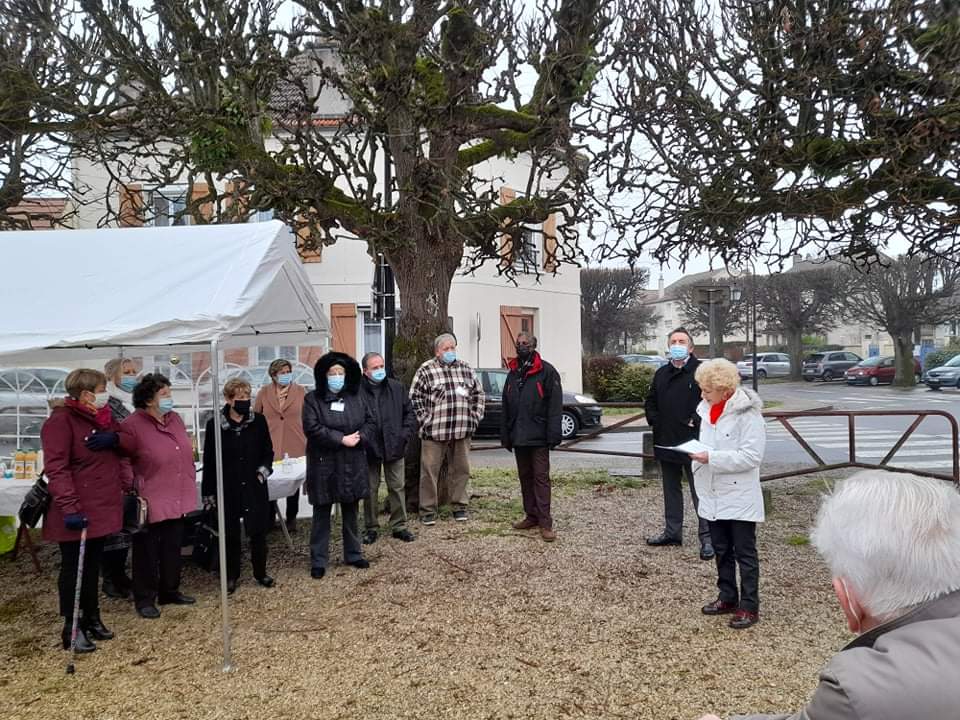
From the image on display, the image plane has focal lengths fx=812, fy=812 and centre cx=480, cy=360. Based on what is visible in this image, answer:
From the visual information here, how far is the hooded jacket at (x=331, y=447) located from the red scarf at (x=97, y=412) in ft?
4.94

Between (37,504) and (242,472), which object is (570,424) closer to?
(242,472)

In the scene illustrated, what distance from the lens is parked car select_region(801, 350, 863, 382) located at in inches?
1756

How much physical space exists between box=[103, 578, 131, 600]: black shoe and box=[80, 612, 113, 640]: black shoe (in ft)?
3.12

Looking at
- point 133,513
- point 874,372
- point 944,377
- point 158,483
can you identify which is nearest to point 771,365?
point 874,372

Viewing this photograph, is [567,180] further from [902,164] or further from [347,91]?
[902,164]

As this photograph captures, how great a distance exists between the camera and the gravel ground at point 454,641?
4.08m

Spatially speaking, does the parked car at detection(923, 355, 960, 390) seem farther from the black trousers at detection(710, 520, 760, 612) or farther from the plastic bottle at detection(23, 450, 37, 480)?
the plastic bottle at detection(23, 450, 37, 480)

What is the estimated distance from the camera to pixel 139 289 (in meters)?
5.00

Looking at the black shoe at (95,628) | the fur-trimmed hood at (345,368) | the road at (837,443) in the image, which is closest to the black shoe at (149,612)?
the black shoe at (95,628)

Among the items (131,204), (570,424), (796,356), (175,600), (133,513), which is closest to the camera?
(133,513)

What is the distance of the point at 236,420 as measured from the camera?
598 centimetres

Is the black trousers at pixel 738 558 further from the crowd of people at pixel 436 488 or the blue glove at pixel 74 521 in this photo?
the blue glove at pixel 74 521

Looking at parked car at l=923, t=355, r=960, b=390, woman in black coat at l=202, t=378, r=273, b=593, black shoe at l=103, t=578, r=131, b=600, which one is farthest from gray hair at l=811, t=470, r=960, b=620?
parked car at l=923, t=355, r=960, b=390

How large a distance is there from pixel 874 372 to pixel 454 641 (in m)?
40.1
